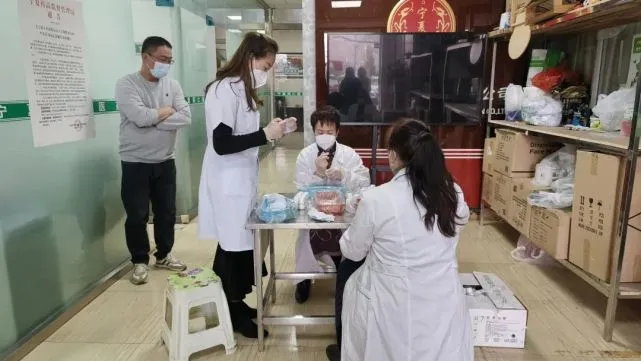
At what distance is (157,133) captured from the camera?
8.98 feet

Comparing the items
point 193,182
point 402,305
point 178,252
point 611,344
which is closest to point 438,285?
point 402,305

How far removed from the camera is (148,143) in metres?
2.70

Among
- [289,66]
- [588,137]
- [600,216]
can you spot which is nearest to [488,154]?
[588,137]

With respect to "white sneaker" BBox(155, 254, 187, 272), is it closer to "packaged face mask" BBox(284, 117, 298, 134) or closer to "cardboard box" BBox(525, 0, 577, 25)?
"packaged face mask" BBox(284, 117, 298, 134)

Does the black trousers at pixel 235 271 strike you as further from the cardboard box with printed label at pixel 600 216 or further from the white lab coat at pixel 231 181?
the cardboard box with printed label at pixel 600 216

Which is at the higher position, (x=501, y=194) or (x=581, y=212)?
(x=581, y=212)

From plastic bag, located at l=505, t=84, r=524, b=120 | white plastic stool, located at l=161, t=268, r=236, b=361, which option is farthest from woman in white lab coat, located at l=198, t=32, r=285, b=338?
plastic bag, located at l=505, t=84, r=524, b=120

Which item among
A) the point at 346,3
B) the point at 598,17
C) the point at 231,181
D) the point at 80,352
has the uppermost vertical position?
the point at 346,3

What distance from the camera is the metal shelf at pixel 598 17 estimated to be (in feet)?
7.00

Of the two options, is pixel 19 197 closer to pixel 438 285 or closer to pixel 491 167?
pixel 438 285

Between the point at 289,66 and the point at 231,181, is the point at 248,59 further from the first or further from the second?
the point at 289,66

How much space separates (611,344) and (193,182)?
3.52m

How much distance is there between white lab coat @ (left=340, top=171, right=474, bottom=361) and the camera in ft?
4.55

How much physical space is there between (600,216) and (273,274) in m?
1.69
